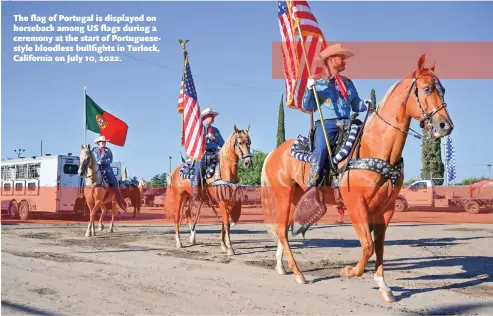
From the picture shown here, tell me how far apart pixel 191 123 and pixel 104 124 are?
9.14 m

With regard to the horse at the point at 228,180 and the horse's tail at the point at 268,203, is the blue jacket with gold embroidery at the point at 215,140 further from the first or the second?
the horse's tail at the point at 268,203

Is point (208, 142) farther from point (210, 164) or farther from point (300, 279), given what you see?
point (300, 279)

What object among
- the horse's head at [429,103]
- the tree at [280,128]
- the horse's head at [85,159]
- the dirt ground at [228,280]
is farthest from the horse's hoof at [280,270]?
the tree at [280,128]

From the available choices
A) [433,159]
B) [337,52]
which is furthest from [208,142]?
[433,159]

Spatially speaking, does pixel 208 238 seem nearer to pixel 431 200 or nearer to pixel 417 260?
pixel 417 260

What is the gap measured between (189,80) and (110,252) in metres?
4.91

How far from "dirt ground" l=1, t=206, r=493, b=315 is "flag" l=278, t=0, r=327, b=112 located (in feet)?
10.3

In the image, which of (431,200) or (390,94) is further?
(431,200)

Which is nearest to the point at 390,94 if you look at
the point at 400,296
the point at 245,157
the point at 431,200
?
the point at 400,296

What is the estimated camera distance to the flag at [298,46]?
7660 mm

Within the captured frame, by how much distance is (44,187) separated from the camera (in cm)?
2294

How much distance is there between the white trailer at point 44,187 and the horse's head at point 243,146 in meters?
14.6

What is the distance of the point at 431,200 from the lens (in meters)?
31.7

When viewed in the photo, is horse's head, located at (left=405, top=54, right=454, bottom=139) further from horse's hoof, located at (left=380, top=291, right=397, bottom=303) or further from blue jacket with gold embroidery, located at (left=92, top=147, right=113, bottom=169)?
blue jacket with gold embroidery, located at (left=92, top=147, right=113, bottom=169)
